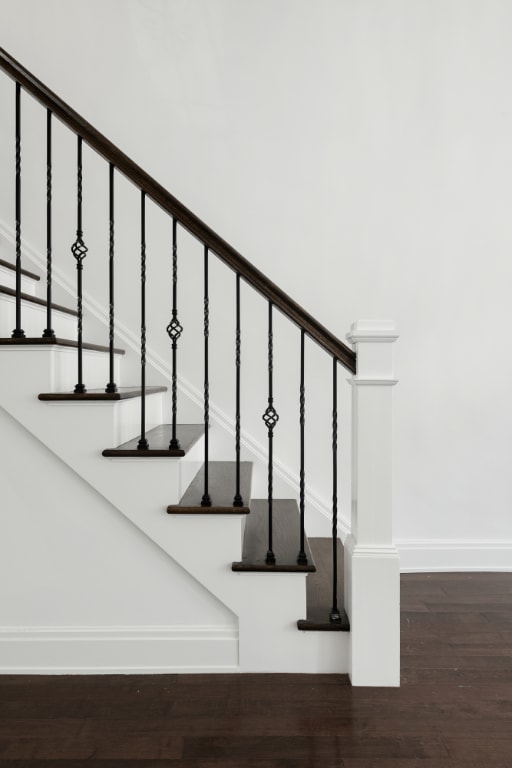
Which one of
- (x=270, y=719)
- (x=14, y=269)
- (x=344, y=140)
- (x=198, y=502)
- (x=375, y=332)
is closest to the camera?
(x=270, y=719)

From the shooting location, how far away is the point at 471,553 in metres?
2.89

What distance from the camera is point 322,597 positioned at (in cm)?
197

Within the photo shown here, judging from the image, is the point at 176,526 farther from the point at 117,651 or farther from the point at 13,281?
the point at 13,281

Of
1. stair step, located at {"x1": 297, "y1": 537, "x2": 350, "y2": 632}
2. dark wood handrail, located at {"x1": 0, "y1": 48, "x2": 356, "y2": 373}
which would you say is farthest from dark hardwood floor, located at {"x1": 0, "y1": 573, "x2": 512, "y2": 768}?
dark wood handrail, located at {"x1": 0, "y1": 48, "x2": 356, "y2": 373}

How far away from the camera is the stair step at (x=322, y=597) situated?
1799mm

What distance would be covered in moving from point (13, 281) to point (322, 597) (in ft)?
6.19

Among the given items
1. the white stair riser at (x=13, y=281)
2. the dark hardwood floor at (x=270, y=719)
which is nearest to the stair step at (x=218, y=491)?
the dark hardwood floor at (x=270, y=719)

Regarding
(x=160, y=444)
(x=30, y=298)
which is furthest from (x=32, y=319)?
(x=160, y=444)

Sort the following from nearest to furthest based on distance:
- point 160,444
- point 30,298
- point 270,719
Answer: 1. point 270,719
2. point 160,444
3. point 30,298

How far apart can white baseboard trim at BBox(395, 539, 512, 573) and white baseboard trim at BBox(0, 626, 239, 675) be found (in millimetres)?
1383

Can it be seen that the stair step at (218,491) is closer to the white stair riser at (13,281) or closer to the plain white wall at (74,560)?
the plain white wall at (74,560)

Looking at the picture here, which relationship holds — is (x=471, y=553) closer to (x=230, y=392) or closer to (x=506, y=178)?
(x=230, y=392)

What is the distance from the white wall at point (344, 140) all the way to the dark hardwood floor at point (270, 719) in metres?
1.24

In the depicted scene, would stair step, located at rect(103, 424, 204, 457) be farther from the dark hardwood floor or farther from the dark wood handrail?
the dark hardwood floor
